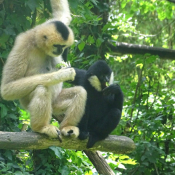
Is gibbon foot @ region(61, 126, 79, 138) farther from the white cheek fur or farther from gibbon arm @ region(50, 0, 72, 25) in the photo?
gibbon arm @ region(50, 0, 72, 25)

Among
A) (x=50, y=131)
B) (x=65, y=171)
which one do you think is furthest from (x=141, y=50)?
(x=50, y=131)

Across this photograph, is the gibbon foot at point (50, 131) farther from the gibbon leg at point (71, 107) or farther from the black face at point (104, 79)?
the black face at point (104, 79)

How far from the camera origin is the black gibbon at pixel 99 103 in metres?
4.59

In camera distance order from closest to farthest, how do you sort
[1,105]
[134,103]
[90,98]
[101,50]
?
[1,105]
[90,98]
[101,50]
[134,103]

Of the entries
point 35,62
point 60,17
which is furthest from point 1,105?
point 60,17

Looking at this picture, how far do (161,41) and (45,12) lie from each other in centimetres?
533

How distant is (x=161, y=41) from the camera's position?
971 cm

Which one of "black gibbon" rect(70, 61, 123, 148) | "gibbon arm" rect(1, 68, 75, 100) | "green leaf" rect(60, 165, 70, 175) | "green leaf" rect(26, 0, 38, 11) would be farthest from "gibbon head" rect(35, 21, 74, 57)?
"green leaf" rect(60, 165, 70, 175)

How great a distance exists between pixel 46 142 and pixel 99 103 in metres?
1.20

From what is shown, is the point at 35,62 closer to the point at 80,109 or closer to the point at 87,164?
the point at 80,109

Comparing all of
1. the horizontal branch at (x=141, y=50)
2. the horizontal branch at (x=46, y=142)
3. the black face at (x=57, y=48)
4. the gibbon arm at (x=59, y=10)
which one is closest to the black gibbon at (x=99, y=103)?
the horizontal branch at (x=46, y=142)

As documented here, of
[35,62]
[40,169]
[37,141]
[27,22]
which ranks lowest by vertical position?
[40,169]

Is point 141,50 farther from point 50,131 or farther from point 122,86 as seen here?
point 50,131

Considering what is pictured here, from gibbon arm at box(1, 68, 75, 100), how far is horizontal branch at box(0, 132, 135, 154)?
533 mm
